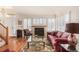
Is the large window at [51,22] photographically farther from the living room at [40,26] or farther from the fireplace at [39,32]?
the fireplace at [39,32]

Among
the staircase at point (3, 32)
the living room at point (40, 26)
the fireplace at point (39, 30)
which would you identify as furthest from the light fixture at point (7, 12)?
the fireplace at point (39, 30)

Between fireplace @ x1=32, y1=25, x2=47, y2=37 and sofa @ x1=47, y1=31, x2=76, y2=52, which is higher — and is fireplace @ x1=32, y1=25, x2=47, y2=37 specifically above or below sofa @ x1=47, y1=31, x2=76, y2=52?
above

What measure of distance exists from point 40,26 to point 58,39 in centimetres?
45

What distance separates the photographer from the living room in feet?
9.87

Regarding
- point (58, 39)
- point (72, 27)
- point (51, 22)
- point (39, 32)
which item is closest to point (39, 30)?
point (39, 32)

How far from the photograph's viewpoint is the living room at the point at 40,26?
118 inches

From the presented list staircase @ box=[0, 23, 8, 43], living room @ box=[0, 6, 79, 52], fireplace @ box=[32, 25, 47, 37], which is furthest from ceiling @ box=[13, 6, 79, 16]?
staircase @ box=[0, 23, 8, 43]

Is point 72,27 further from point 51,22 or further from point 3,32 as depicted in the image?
point 3,32

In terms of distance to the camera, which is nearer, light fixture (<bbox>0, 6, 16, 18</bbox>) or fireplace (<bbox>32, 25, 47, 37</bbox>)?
A: light fixture (<bbox>0, 6, 16, 18</bbox>)

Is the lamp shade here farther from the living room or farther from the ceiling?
the ceiling

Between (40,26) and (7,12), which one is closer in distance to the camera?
(7,12)

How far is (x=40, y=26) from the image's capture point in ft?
10.4
